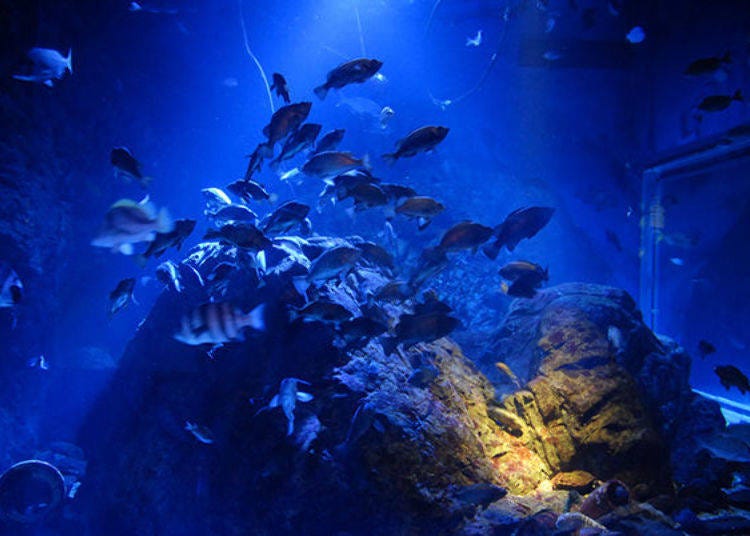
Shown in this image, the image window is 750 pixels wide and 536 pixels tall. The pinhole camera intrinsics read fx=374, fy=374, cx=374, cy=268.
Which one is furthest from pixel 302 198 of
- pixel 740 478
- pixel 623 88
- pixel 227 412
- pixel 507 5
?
pixel 740 478

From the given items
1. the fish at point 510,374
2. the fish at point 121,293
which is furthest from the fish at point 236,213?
the fish at point 510,374

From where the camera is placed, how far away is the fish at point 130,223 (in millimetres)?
3203

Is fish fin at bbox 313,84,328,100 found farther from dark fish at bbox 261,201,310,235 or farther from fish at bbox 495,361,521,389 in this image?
fish at bbox 495,361,521,389

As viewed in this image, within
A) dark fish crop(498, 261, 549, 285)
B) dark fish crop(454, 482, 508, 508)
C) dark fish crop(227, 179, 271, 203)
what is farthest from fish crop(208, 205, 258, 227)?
dark fish crop(454, 482, 508, 508)

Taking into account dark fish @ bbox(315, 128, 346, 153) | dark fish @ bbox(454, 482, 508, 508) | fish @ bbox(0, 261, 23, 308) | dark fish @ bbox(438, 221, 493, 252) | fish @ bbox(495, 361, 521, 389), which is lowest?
dark fish @ bbox(454, 482, 508, 508)

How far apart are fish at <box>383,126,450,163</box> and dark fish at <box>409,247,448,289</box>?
1158 mm

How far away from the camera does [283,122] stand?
163 inches

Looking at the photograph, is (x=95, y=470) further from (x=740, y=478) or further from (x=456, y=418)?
(x=740, y=478)

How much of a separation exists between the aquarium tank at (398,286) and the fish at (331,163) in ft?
0.14

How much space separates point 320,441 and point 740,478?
5315 mm

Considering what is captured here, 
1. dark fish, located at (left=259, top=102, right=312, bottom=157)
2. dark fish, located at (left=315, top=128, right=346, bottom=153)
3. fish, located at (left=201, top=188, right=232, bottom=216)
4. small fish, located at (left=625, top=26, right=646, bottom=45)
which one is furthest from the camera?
small fish, located at (left=625, top=26, right=646, bottom=45)

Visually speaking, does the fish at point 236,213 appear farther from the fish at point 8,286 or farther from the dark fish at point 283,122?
the fish at point 8,286

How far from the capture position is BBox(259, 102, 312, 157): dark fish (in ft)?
13.4

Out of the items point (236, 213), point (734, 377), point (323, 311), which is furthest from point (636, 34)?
point (323, 311)
